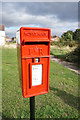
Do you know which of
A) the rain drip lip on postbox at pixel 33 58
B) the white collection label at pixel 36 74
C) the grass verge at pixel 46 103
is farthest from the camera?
the grass verge at pixel 46 103

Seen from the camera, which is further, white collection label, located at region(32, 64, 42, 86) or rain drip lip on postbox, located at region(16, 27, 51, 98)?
white collection label, located at region(32, 64, 42, 86)

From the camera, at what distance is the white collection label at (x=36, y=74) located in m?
1.45

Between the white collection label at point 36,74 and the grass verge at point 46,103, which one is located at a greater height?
the white collection label at point 36,74

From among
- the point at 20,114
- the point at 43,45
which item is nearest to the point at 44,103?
the point at 20,114

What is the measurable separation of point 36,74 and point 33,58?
218 mm

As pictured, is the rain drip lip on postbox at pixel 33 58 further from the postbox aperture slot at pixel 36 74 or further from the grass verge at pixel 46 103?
the grass verge at pixel 46 103

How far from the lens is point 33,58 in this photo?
1.41 meters

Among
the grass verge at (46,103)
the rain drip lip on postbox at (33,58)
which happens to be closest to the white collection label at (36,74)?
the rain drip lip on postbox at (33,58)

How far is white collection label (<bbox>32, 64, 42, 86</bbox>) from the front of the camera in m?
1.45

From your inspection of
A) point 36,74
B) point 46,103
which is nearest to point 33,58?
point 36,74

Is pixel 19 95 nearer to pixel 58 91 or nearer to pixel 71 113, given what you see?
pixel 58 91

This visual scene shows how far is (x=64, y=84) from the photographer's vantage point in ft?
13.2

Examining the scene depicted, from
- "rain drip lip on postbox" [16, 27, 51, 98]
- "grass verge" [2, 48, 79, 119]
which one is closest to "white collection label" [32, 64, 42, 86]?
"rain drip lip on postbox" [16, 27, 51, 98]

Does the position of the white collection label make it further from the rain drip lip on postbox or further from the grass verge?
the grass verge
